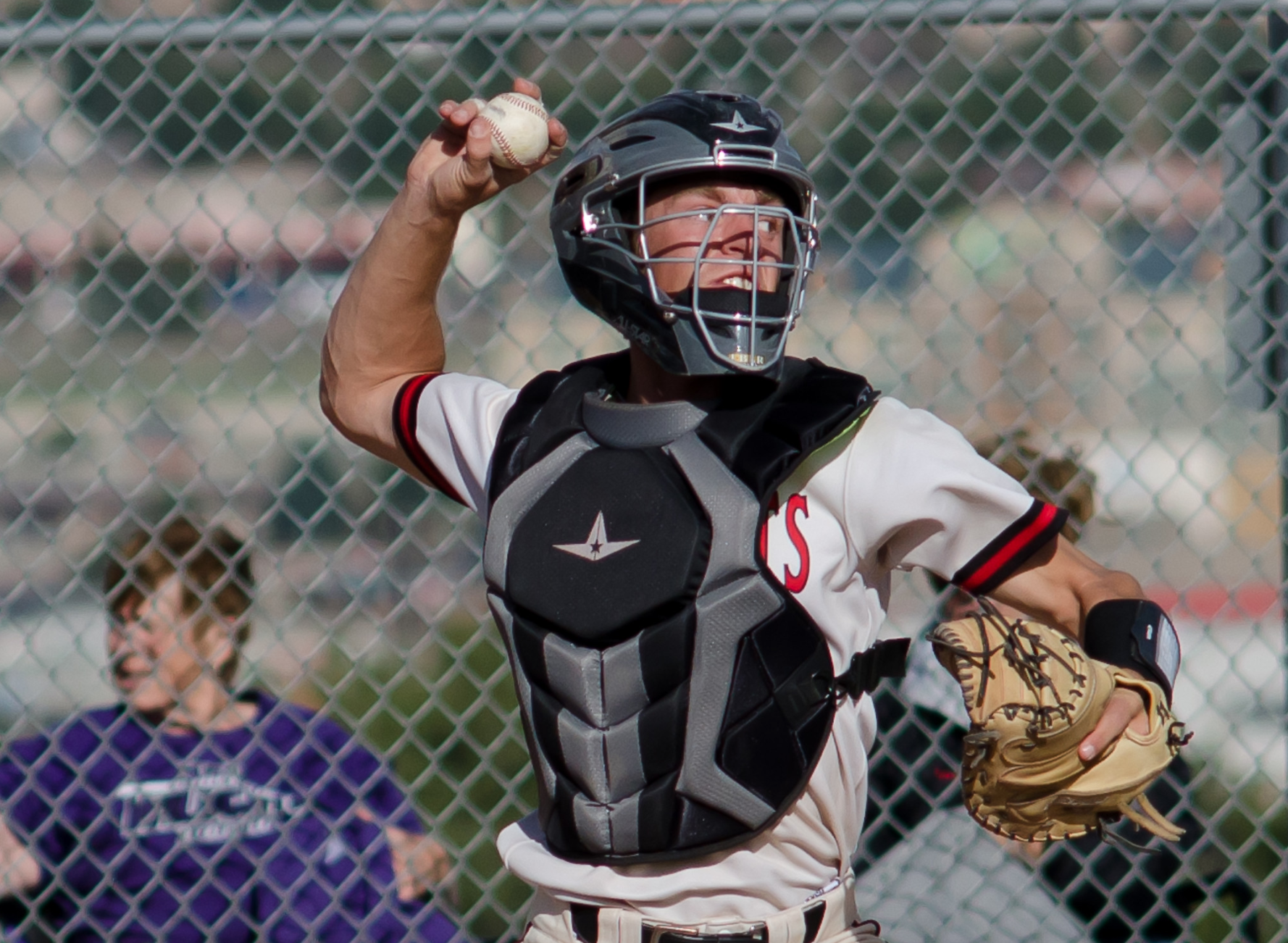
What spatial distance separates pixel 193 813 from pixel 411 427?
167 centimetres

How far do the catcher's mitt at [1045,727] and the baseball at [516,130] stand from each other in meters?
0.90

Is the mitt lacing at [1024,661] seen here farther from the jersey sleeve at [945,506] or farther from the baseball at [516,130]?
the baseball at [516,130]

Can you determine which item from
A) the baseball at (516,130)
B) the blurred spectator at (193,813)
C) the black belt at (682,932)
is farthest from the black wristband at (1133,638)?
the blurred spectator at (193,813)

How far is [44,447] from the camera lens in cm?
398

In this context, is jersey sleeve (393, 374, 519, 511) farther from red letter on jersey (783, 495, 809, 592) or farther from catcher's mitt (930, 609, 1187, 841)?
catcher's mitt (930, 609, 1187, 841)

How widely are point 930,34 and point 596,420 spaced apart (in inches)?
73.3

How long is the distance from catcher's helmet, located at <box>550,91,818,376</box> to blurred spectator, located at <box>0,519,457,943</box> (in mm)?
1769

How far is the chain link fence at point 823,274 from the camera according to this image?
3.09 m

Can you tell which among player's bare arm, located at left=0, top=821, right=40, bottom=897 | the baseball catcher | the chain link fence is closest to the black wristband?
the baseball catcher

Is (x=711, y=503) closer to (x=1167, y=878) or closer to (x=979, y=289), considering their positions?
(x=979, y=289)

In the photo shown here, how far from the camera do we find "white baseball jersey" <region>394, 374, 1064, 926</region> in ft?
5.56

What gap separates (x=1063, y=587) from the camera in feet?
5.74

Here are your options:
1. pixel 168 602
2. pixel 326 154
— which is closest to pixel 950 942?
pixel 168 602

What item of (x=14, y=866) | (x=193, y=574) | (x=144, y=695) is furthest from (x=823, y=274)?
(x=14, y=866)
